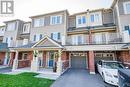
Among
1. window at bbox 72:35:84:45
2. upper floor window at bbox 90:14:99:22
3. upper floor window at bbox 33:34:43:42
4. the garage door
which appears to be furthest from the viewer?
Result: upper floor window at bbox 33:34:43:42

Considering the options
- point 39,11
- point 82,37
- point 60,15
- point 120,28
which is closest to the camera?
point 120,28

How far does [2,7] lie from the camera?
16.5 m

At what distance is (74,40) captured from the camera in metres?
17.2

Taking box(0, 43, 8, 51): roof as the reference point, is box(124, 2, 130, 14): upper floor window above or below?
above

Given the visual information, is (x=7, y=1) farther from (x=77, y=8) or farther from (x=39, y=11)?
(x=77, y=8)

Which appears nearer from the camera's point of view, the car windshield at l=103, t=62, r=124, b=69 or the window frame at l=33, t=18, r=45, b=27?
the car windshield at l=103, t=62, r=124, b=69

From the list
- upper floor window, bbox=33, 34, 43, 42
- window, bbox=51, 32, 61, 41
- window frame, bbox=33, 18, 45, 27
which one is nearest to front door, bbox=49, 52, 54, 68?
window, bbox=51, 32, 61, 41

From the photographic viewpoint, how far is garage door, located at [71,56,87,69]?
16.9 m

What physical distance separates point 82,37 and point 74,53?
10.2ft

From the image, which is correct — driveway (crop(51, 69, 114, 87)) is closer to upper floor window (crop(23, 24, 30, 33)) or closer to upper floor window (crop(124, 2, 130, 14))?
upper floor window (crop(124, 2, 130, 14))

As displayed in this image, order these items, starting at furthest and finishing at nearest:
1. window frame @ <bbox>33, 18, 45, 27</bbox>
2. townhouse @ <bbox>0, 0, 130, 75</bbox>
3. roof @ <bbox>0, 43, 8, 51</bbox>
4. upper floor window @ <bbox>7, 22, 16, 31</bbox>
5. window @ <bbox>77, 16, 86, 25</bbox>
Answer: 1. upper floor window @ <bbox>7, 22, 16, 31</bbox>
2. roof @ <bbox>0, 43, 8, 51</bbox>
3. window frame @ <bbox>33, 18, 45, 27</bbox>
4. window @ <bbox>77, 16, 86, 25</bbox>
5. townhouse @ <bbox>0, 0, 130, 75</bbox>

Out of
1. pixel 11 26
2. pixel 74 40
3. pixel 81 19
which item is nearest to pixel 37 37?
pixel 74 40

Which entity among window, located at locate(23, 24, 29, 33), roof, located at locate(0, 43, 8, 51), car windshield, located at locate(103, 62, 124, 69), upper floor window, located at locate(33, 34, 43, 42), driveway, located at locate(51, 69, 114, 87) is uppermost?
window, located at locate(23, 24, 29, 33)

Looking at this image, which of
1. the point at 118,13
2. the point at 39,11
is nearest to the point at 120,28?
the point at 118,13
